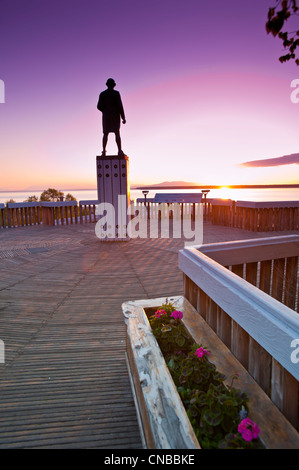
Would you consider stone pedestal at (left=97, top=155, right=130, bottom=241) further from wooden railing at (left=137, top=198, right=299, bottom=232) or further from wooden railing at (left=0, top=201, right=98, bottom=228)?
wooden railing at (left=137, top=198, right=299, bottom=232)

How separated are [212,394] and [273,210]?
6944mm

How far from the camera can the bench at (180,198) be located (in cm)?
921

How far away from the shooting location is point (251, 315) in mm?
981

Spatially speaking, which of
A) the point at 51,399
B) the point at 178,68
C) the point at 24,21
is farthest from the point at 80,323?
the point at 178,68

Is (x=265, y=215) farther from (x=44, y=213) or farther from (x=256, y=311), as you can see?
(x=44, y=213)

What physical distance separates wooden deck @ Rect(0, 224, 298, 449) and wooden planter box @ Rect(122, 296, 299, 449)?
19 cm

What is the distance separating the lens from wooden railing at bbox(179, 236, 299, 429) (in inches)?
32.9

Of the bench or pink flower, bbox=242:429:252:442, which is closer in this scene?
pink flower, bbox=242:429:252:442

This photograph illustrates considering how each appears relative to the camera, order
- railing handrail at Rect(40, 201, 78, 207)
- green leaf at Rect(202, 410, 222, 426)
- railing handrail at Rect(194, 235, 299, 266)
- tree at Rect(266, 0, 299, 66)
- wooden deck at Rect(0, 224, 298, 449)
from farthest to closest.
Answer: railing handrail at Rect(40, 201, 78, 207), railing handrail at Rect(194, 235, 299, 266), wooden deck at Rect(0, 224, 298, 449), tree at Rect(266, 0, 299, 66), green leaf at Rect(202, 410, 222, 426)

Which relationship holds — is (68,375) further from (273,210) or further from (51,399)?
(273,210)

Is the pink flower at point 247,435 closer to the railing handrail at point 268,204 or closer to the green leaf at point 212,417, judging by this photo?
the green leaf at point 212,417

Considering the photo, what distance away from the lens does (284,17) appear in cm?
116

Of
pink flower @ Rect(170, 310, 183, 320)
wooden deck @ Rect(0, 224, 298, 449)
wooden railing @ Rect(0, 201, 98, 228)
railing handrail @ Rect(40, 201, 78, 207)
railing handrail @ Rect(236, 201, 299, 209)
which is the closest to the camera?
wooden deck @ Rect(0, 224, 298, 449)

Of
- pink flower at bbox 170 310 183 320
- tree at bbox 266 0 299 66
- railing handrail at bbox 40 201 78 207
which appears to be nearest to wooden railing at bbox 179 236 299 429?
pink flower at bbox 170 310 183 320
